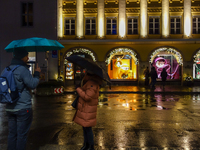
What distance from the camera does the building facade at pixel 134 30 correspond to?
1009 inches

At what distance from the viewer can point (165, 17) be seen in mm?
25750

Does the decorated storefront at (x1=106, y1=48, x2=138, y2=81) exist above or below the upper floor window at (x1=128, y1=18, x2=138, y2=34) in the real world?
below

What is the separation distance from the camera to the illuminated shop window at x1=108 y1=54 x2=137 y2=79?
90.1 ft

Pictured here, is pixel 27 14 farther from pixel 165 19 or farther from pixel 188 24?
pixel 188 24

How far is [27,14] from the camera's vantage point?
26500 mm

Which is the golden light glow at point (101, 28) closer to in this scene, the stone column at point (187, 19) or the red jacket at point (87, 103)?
the stone column at point (187, 19)

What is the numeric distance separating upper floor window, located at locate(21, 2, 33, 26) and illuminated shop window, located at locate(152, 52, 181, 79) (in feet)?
47.7

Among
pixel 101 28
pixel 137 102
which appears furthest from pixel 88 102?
pixel 101 28

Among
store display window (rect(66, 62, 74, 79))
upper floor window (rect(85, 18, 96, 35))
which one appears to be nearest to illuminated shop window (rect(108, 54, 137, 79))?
Result: upper floor window (rect(85, 18, 96, 35))

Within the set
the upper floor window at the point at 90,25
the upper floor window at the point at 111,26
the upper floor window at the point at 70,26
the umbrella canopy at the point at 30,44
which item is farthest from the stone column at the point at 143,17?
the umbrella canopy at the point at 30,44

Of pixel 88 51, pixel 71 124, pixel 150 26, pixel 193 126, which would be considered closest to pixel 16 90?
pixel 71 124

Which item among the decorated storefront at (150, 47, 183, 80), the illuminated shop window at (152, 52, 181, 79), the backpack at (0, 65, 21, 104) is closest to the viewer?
the backpack at (0, 65, 21, 104)

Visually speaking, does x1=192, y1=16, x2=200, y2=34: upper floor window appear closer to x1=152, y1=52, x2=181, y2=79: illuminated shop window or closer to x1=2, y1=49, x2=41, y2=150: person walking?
x1=152, y1=52, x2=181, y2=79: illuminated shop window

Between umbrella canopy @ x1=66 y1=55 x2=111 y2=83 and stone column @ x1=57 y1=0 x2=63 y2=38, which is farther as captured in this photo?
stone column @ x1=57 y1=0 x2=63 y2=38
